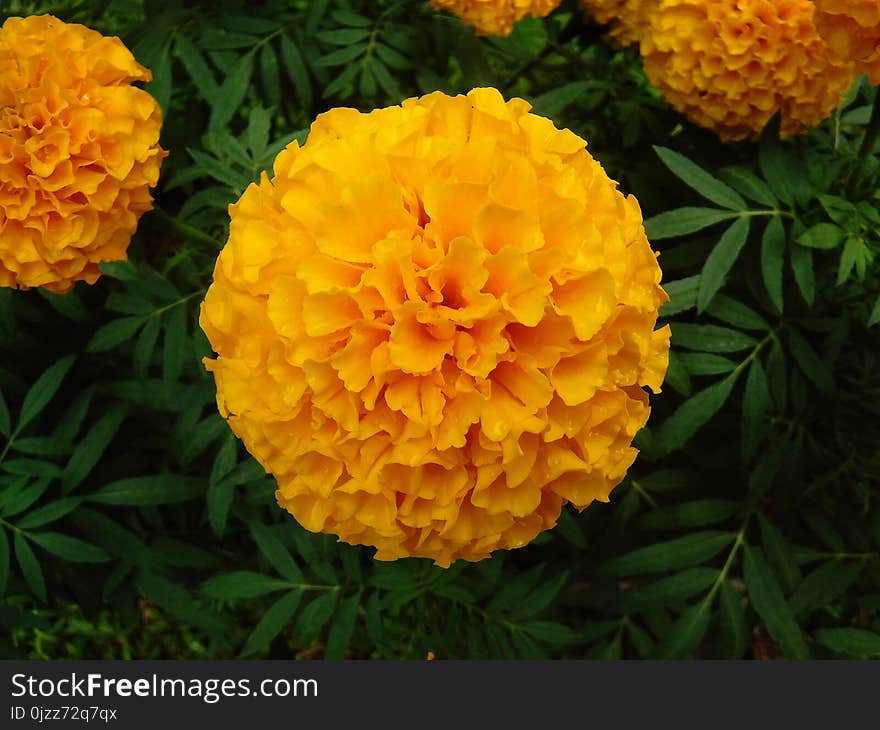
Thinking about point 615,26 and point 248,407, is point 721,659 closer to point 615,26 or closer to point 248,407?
point 248,407

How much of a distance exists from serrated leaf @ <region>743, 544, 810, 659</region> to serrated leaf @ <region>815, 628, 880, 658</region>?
0.17 feet

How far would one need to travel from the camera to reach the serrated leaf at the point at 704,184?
173 cm

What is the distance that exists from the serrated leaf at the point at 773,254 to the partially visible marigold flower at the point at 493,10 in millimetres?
708

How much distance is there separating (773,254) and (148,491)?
1.43m

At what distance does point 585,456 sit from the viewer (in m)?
1.22

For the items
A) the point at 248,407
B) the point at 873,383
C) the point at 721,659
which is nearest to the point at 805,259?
the point at 873,383

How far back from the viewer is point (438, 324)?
1.15m

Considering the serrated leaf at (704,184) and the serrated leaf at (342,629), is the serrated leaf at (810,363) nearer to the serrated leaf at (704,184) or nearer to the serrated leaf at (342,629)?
the serrated leaf at (704,184)

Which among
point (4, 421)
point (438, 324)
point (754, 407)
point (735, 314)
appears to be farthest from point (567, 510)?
point (4, 421)

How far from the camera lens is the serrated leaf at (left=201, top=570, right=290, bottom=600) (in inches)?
74.1

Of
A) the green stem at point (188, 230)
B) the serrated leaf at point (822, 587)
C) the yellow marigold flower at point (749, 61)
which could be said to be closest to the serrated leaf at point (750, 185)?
→ the yellow marigold flower at point (749, 61)

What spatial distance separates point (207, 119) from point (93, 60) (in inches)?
23.7

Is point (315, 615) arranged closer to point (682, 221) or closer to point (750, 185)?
point (682, 221)

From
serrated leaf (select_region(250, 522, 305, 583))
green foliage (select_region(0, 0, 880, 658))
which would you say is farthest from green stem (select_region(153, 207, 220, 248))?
serrated leaf (select_region(250, 522, 305, 583))
